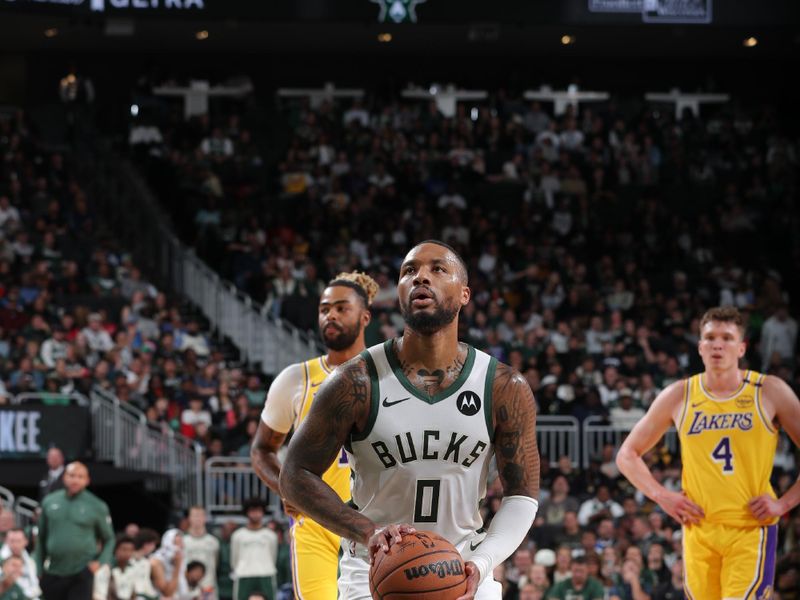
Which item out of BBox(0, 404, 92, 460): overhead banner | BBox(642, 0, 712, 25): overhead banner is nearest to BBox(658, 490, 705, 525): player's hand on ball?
BBox(0, 404, 92, 460): overhead banner

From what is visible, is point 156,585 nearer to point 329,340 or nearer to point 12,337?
point 12,337

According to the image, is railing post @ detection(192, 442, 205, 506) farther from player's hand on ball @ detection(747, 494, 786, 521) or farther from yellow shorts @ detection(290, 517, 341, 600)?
player's hand on ball @ detection(747, 494, 786, 521)

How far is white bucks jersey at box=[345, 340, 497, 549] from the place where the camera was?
17.5 feet

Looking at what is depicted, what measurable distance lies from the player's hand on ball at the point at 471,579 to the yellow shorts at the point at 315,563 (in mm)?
2681

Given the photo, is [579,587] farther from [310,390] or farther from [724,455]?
[310,390]

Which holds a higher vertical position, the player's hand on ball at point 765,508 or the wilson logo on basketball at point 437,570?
the wilson logo on basketball at point 437,570

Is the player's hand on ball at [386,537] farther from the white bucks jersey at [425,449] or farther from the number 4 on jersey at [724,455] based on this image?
the number 4 on jersey at [724,455]

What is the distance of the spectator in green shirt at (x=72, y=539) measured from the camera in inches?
541

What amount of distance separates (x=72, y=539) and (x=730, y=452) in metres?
7.28

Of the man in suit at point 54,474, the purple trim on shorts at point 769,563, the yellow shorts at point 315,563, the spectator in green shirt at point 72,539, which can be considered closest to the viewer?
the yellow shorts at point 315,563

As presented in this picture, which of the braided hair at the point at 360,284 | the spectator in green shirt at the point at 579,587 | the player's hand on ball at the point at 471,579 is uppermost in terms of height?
the braided hair at the point at 360,284

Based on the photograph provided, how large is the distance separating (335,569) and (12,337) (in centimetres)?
1241

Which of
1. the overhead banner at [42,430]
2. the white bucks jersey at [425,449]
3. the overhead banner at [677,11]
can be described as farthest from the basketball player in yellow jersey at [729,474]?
the overhead banner at [677,11]

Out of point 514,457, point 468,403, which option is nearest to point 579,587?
point 514,457
